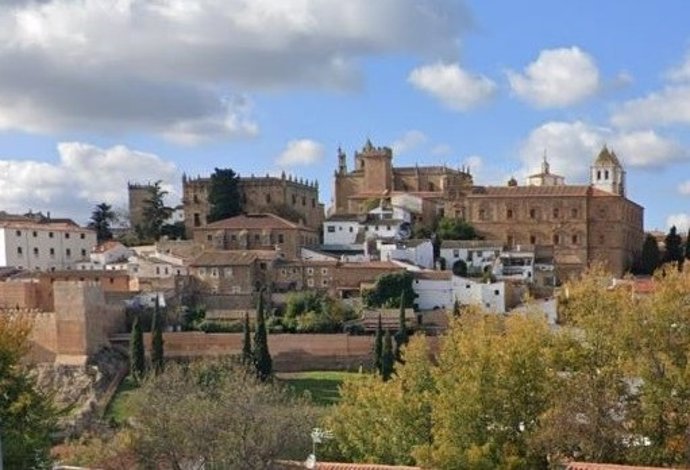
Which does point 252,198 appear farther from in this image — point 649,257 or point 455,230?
point 649,257

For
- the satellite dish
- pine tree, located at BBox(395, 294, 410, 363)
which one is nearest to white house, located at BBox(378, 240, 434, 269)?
the satellite dish

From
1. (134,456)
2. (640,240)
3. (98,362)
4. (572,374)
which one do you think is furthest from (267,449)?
→ (640,240)

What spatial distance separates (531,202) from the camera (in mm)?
66875

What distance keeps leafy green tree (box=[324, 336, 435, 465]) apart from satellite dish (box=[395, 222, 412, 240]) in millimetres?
36628

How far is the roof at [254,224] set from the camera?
62.4 meters

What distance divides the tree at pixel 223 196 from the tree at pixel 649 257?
25946mm

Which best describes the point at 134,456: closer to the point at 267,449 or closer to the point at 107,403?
the point at 267,449

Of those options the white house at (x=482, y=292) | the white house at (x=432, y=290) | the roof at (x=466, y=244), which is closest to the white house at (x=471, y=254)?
the roof at (x=466, y=244)

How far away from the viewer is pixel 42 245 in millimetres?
61969

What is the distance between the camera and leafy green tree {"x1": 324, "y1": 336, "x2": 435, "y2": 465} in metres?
23.6

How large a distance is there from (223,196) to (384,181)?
41.9ft

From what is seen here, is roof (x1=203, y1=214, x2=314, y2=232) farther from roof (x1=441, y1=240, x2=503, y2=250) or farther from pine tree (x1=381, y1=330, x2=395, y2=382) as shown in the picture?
pine tree (x1=381, y1=330, x2=395, y2=382)

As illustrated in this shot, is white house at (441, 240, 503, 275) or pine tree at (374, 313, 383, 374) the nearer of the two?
pine tree at (374, 313, 383, 374)

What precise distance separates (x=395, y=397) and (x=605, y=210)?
149ft
